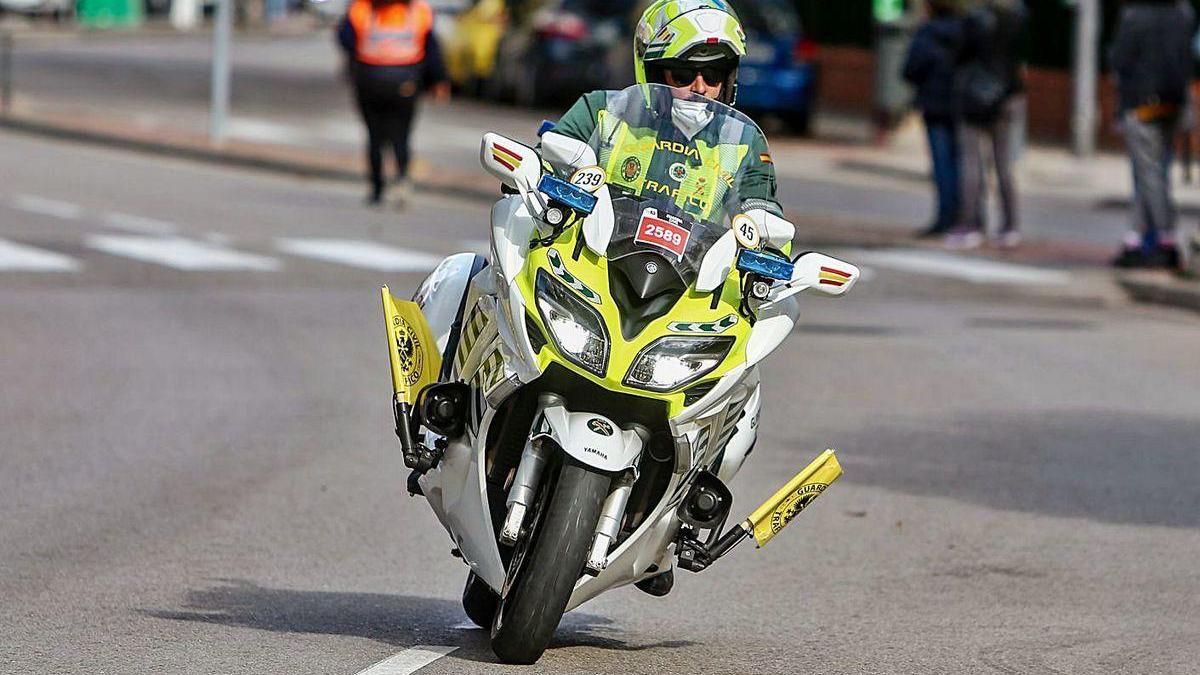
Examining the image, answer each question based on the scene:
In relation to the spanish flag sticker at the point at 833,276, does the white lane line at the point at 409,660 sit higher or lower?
lower

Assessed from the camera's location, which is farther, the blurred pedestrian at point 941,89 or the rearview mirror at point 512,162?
the blurred pedestrian at point 941,89

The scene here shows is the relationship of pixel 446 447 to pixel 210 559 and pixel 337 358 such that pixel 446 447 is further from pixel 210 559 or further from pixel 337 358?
pixel 337 358

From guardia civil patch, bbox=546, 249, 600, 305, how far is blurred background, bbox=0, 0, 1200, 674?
3.19 feet

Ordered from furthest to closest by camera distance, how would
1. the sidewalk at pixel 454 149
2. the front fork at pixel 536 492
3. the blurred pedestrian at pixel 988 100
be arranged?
the sidewalk at pixel 454 149, the blurred pedestrian at pixel 988 100, the front fork at pixel 536 492

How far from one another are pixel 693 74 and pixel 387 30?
597 inches

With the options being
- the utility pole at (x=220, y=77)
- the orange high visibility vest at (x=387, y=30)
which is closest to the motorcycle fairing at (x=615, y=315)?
the orange high visibility vest at (x=387, y=30)

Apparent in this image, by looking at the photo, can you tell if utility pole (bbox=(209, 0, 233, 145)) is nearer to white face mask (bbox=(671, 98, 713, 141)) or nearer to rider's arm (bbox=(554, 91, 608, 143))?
Result: rider's arm (bbox=(554, 91, 608, 143))

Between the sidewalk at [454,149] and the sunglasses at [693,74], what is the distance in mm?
10646

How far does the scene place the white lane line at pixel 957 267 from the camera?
18625 millimetres

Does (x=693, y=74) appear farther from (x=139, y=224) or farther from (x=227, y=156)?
(x=227, y=156)

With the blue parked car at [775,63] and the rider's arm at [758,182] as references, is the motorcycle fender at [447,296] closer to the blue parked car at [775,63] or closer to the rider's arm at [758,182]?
the rider's arm at [758,182]

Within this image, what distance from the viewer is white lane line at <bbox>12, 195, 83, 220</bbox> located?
70.6ft

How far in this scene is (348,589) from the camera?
25.9 ft

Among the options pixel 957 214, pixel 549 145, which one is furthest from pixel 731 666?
pixel 957 214
